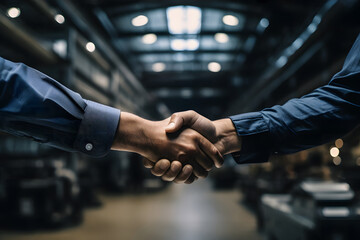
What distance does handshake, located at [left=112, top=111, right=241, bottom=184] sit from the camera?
4.46 feet

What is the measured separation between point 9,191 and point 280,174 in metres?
3.92

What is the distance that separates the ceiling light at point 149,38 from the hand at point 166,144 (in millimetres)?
5104

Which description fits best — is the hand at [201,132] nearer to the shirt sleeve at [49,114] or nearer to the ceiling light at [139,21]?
the shirt sleeve at [49,114]

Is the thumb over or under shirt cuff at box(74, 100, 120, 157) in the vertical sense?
over

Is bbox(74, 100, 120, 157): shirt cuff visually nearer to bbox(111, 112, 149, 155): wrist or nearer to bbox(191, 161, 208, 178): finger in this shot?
bbox(111, 112, 149, 155): wrist

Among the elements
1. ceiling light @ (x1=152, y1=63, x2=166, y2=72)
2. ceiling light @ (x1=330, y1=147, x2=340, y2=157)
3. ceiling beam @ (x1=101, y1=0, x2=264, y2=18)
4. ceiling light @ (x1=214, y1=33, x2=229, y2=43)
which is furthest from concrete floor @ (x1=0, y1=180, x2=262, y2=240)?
ceiling light @ (x1=214, y1=33, x2=229, y2=43)

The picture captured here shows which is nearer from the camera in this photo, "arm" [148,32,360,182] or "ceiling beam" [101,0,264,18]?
"arm" [148,32,360,182]

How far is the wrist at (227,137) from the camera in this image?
4.59 ft

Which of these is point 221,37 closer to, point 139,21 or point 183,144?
point 139,21

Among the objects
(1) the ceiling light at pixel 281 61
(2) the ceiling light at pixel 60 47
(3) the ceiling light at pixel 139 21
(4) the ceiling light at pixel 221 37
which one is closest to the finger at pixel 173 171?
(1) the ceiling light at pixel 281 61

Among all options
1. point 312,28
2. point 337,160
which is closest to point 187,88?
point 312,28

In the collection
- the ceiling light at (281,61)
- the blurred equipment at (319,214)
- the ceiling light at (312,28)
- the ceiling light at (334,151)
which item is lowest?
the blurred equipment at (319,214)

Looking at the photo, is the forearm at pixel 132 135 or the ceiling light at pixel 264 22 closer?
the forearm at pixel 132 135

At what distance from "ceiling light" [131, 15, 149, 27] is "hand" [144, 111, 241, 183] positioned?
151 inches
